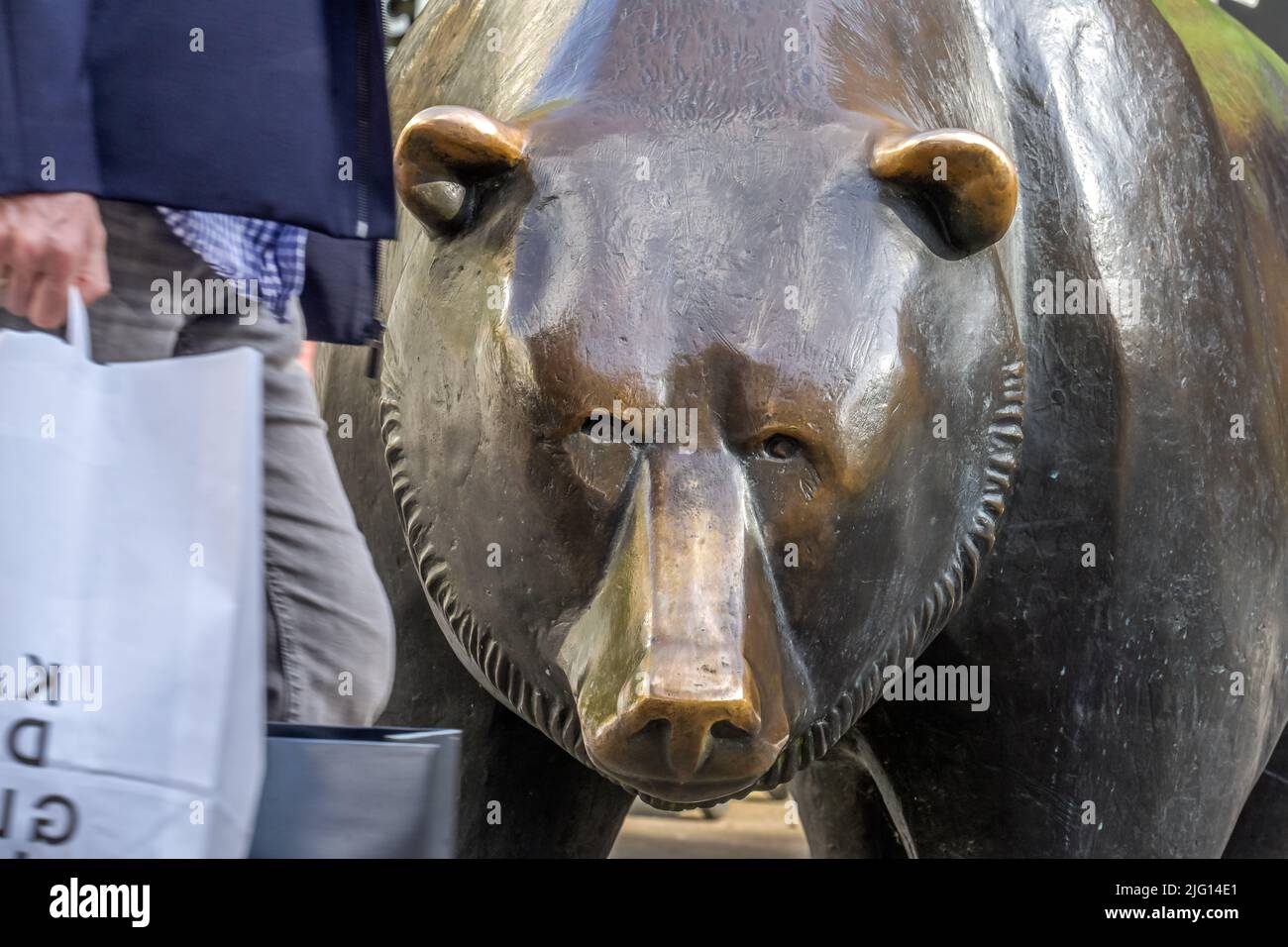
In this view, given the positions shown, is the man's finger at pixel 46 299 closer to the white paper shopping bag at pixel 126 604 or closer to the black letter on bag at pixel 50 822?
the white paper shopping bag at pixel 126 604

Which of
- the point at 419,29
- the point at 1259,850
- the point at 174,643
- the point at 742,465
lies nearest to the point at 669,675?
the point at 742,465

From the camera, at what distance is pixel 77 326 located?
1.82 metres

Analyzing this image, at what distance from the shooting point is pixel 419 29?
2984mm

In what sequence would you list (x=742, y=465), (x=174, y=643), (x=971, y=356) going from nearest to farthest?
(x=174, y=643) < (x=742, y=465) < (x=971, y=356)

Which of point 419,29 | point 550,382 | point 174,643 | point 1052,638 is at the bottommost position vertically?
point 1052,638

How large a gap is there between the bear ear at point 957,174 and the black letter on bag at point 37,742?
1.18m

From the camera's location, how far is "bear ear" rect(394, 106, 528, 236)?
224cm

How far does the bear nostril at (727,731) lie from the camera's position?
2.02m

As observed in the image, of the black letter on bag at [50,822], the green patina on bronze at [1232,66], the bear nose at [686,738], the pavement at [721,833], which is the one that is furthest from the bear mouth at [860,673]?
the pavement at [721,833]

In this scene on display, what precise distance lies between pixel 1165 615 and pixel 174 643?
149 centimetres

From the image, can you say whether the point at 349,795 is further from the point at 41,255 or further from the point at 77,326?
the point at 41,255

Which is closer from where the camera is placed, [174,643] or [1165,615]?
[174,643]

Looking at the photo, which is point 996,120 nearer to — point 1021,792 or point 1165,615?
point 1165,615

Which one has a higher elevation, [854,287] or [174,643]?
[854,287]
